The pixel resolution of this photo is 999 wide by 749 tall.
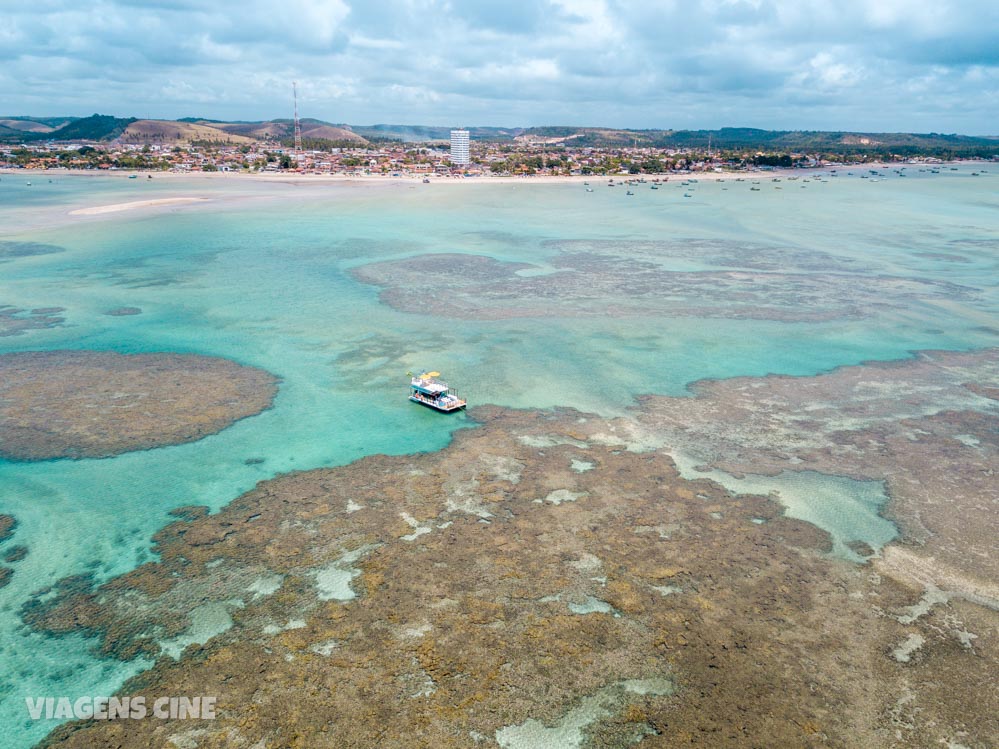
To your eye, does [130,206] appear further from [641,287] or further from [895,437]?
[895,437]

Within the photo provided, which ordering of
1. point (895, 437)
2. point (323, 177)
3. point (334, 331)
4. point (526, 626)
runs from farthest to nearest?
1. point (323, 177)
2. point (334, 331)
3. point (895, 437)
4. point (526, 626)

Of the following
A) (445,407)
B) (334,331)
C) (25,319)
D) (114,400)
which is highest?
(25,319)

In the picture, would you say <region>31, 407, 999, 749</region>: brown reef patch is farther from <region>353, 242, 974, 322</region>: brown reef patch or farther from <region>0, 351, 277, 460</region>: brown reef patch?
<region>353, 242, 974, 322</region>: brown reef patch

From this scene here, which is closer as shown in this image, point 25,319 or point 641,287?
point 25,319

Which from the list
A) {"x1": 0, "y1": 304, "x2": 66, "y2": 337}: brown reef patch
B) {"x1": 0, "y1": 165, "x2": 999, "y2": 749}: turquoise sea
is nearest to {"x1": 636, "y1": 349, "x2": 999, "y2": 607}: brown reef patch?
{"x1": 0, "y1": 165, "x2": 999, "y2": 749}: turquoise sea

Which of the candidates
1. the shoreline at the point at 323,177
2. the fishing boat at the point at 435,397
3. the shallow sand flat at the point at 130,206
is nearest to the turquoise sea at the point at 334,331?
the fishing boat at the point at 435,397

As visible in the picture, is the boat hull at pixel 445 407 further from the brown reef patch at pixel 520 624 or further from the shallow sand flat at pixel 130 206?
the shallow sand flat at pixel 130 206

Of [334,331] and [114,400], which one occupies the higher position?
[334,331]

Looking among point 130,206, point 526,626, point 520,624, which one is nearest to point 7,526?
point 520,624
